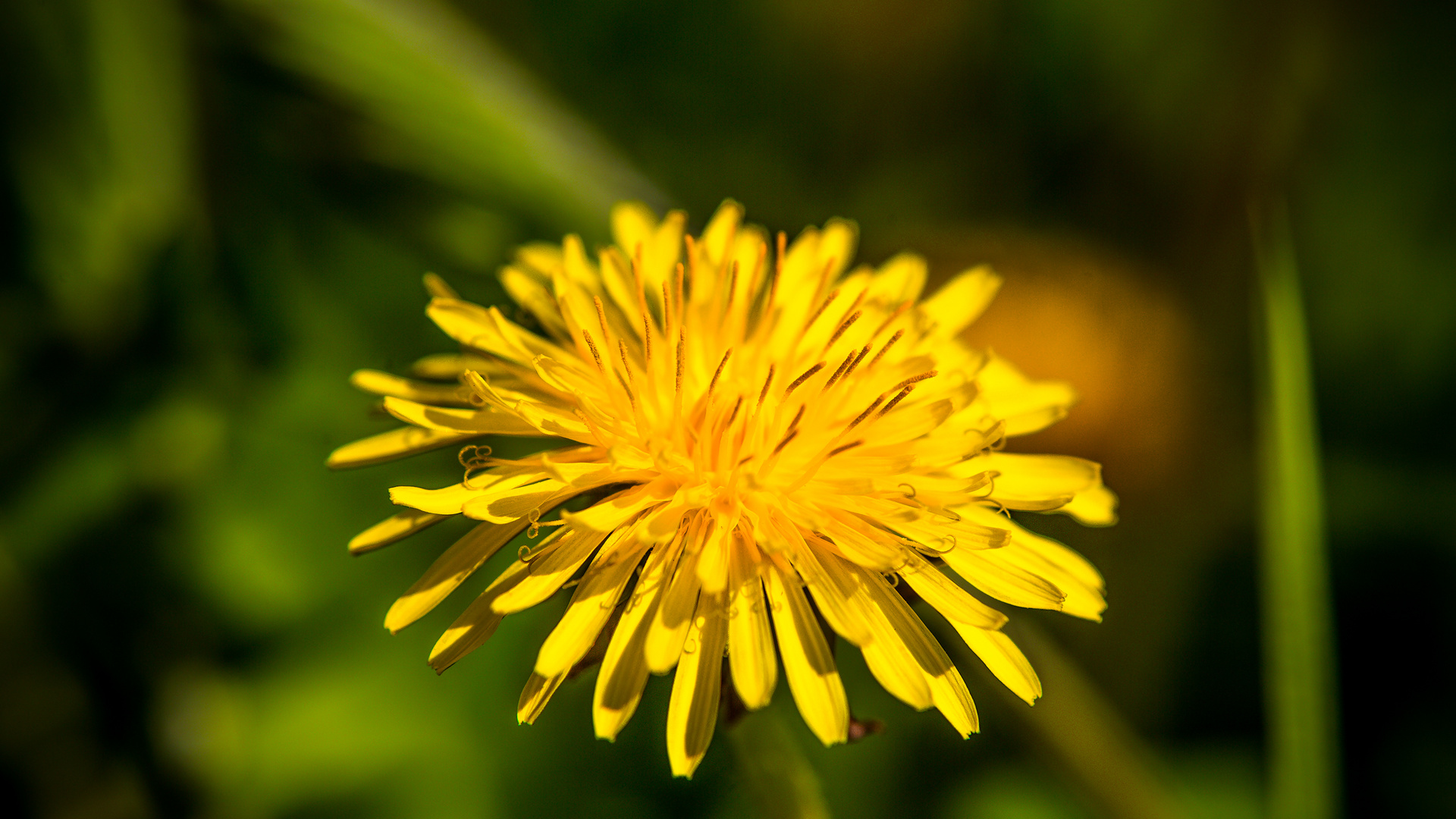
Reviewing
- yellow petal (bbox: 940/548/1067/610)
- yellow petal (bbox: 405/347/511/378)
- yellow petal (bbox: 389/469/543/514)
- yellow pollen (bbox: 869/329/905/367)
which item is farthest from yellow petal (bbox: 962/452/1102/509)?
yellow petal (bbox: 405/347/511/378)

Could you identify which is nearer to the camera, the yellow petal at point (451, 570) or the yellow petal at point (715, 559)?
the yellow petal at point (715, 559)

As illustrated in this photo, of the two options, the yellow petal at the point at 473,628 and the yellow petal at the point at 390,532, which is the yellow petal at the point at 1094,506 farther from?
the yellow petal at the point at 390,532

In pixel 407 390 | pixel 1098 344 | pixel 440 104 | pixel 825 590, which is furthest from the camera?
pixel 1098 344

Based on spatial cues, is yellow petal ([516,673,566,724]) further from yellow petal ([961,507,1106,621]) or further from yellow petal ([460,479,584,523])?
yellow petal ([961,507,1106,621])

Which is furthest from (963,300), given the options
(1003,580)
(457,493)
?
(457,493)

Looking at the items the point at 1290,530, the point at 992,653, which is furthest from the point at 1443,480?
the point at 992,653

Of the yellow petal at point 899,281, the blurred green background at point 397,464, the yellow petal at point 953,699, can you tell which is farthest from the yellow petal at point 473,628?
the blurred green background at point 397,464

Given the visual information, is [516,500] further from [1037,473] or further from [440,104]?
[440,104]
